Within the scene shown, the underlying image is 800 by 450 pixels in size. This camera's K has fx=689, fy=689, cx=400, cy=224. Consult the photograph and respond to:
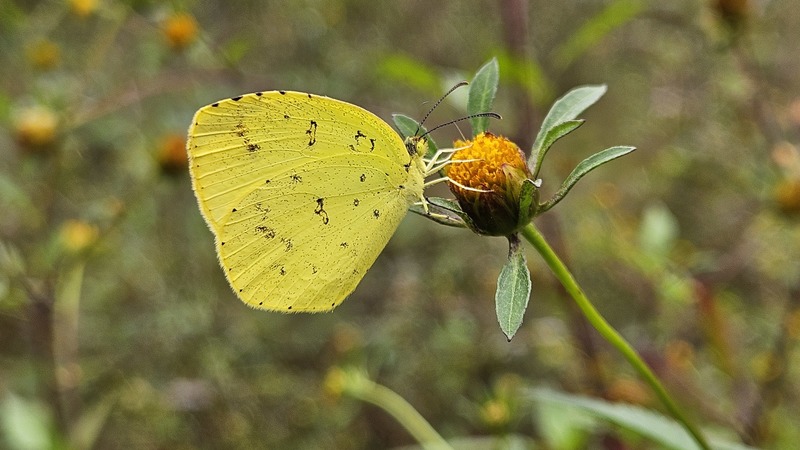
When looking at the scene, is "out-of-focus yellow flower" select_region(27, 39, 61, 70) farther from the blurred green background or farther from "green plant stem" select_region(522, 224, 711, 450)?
"green plant stem" select_region(522, 224, 711, 450)

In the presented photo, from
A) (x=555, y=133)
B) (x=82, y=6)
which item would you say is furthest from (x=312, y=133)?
(x=82, y=6)

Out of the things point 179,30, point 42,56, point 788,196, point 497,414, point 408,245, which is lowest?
A: point 408,245

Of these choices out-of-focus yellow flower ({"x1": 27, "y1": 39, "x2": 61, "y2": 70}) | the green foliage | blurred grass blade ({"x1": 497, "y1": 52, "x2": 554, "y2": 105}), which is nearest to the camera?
the green foliage

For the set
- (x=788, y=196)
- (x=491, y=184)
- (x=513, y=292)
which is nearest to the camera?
(x=513, y=292)

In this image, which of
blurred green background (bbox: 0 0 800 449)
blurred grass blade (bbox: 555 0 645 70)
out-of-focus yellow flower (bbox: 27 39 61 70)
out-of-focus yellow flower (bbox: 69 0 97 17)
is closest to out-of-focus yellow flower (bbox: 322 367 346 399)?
blurred green background (bbox: 0 0 800 449)

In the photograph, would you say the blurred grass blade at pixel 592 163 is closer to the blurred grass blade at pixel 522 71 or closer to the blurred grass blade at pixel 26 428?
the blurred grass blade at pixel 522 71

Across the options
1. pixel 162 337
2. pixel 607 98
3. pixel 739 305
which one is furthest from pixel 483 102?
pixel 607 98

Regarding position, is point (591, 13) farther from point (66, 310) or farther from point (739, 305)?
point (66, 310)

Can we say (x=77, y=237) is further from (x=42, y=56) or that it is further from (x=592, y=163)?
(x=592, y=163)
